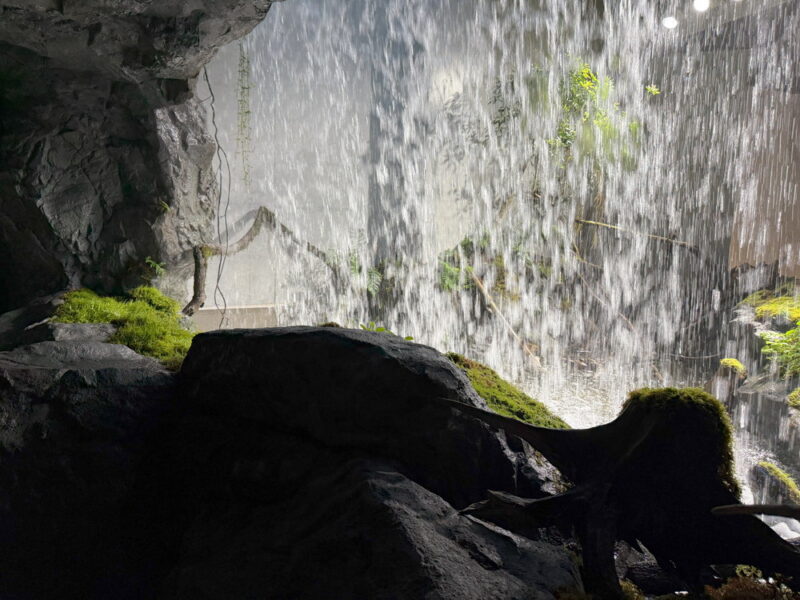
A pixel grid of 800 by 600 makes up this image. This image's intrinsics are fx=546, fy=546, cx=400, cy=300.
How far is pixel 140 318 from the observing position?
4.64m

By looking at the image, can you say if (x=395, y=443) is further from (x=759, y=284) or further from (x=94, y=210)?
(x=759, y=284)

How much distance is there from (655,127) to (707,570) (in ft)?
27.3

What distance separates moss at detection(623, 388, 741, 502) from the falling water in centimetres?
492

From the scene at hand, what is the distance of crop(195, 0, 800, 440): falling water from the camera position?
7.56 meters

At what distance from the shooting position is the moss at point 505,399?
11.1 ft

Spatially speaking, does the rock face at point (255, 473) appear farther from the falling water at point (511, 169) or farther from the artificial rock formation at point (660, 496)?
the falling water at point (511, 169)

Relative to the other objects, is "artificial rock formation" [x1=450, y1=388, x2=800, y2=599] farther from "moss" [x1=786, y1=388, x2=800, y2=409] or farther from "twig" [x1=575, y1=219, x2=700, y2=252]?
"twig" [x1=575, y1=219, x2=700, y2=252]

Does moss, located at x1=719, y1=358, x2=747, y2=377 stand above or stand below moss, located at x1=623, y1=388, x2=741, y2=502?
above

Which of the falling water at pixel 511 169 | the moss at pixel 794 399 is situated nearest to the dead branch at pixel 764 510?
the moss at pixel 794 399

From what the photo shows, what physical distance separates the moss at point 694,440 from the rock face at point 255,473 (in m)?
0.54

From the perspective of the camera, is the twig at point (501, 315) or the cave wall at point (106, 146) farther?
the twig at point (501, 315)

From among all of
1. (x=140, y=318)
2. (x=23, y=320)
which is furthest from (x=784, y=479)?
(x=23, y=320)

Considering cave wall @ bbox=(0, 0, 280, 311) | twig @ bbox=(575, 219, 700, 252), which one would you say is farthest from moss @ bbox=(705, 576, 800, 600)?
twig @ bbox=(575, 219, 700, 252)

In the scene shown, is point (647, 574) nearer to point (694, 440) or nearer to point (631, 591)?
point (631, 591)
